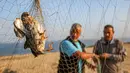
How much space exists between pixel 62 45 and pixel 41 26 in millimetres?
2234

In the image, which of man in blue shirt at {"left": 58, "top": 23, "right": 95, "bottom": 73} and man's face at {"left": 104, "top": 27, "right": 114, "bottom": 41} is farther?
man's face at {"left": 104, "top": 27, "right": 114, "bottom": 41}

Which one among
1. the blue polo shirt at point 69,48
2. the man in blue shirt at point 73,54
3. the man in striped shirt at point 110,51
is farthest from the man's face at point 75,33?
the man in striped shirt at point 110,51

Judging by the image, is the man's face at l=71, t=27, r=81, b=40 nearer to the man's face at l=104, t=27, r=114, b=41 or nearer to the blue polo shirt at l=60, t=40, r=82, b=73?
the blue polo shirt at l=60, t=40, r=82, b=73

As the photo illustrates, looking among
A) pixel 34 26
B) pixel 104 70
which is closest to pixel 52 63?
pixel 34 26

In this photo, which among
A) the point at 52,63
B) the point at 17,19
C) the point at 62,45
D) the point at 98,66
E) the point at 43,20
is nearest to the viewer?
the point at 62,45

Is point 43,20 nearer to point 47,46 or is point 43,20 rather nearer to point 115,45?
point 47,46

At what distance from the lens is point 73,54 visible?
4012 millimetres

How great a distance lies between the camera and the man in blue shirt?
4008 mm

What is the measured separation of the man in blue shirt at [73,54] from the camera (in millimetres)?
4008

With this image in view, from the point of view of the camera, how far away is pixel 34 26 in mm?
6059

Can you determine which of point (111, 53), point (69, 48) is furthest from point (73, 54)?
point (111, 53)

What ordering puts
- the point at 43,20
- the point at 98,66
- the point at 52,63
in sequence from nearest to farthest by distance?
the point at 98,66 < the point at 43,20 < the point at 52,63

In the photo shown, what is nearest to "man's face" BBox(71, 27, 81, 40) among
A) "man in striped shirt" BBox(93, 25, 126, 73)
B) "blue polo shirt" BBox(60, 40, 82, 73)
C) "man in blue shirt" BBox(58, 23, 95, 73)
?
"man in blue shirt" BBox(58, 23, 95, 73)

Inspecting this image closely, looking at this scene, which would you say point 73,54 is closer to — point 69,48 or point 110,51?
point 69,48
